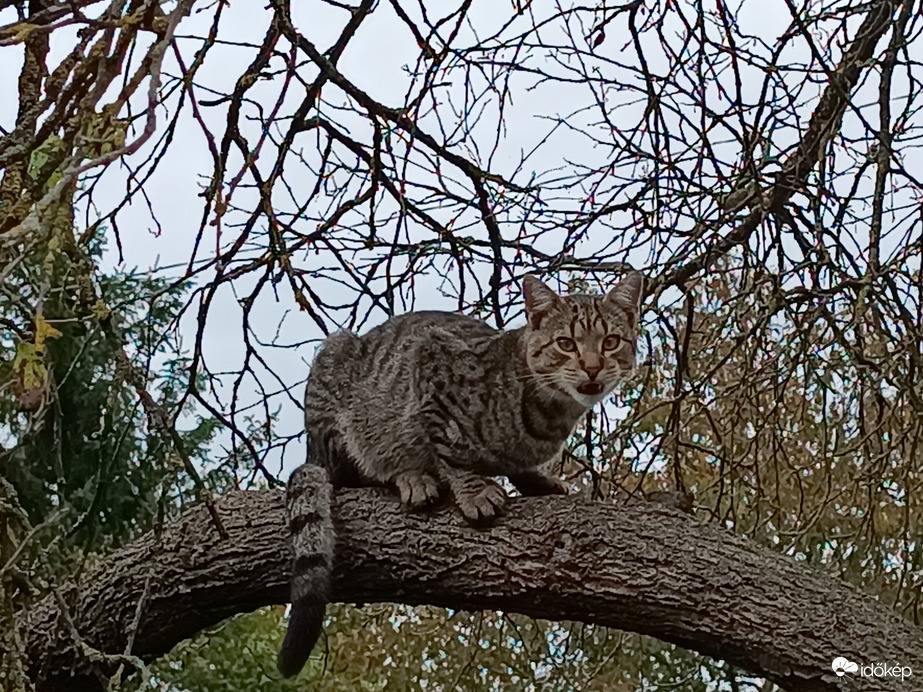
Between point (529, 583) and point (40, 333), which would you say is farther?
point (529, 583)

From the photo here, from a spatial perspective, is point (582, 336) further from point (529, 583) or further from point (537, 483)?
point (529, 583)

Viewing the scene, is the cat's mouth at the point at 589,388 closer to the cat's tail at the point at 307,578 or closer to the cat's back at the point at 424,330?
the cat's back at the point at 424,330

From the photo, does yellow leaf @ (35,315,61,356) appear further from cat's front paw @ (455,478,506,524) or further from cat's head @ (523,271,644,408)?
cat's head @ (523,271,644,408)

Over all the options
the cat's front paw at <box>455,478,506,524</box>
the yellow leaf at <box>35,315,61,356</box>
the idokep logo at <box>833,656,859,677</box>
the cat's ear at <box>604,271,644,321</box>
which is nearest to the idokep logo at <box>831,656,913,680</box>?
the idokep logo at <box>833,656,859,677</box>

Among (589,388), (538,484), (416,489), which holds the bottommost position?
(416,489)

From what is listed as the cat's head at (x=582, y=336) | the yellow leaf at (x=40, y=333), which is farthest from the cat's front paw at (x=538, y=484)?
the yellow leaf at (x=40, y=333)

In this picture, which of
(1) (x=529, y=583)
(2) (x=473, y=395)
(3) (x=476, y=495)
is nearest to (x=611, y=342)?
(2) (x=473, y=395)

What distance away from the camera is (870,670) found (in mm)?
1215

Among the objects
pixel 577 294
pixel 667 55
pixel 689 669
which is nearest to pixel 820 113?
pixel 667 55

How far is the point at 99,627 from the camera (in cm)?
161

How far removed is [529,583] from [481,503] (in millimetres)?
149

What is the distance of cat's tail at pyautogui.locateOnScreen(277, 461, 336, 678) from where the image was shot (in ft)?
4.68

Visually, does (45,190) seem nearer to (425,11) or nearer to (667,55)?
(425,11)

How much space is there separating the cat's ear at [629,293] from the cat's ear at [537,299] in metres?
0.09
